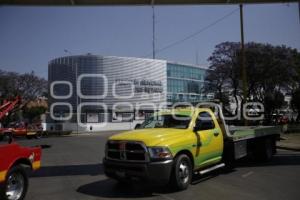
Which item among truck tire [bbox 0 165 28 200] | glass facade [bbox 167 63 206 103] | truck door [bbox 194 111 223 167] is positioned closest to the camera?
truck tire [bbox 0 165 28 200]

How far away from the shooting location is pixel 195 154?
8938 millimetres

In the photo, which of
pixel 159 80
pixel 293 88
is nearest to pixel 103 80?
pixel 159 80

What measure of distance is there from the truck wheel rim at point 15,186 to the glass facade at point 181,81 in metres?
87.4

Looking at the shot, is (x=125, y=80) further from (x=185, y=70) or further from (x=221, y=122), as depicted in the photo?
(x=221, y=122)

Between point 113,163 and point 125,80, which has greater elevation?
point 125,80

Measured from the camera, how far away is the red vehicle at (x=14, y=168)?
6938 millimetres

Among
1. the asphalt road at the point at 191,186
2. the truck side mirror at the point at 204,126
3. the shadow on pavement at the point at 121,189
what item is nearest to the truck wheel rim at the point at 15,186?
the asphalt road at the point at 191,186

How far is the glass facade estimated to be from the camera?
98238 millimetres

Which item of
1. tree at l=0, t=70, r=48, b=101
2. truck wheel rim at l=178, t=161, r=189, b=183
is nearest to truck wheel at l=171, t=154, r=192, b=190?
truck wheel rim at l=178, t=161, r=189, b=183

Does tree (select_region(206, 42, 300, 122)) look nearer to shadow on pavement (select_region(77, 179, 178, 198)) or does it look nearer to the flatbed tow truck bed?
the flatbed tow truck bed

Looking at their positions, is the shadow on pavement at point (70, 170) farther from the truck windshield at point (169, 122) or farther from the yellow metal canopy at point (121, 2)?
the yellow metal canopy at point (121, 2)

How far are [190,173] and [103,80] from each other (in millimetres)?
75598

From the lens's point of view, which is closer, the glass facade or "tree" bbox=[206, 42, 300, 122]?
"tree" bbox=[206, 42, 300, 122]

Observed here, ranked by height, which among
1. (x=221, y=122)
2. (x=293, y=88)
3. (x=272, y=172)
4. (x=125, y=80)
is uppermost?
(x=125, y=80)
